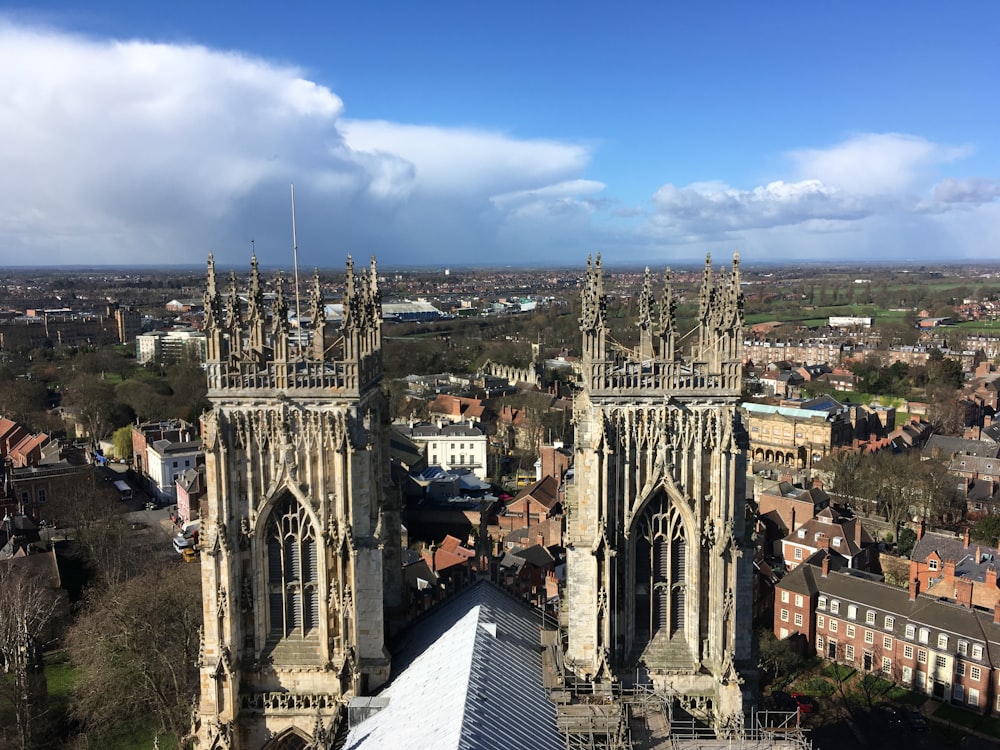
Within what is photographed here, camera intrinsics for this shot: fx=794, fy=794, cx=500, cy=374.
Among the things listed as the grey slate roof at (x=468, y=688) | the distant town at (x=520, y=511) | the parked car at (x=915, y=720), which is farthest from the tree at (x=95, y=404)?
the parked car at (x=915, y=720)

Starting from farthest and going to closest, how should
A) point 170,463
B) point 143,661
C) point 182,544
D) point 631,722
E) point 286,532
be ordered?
point 170,463, point 182,544, point 143,661, point 286,532, point 631,722

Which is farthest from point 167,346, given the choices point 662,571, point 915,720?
point 662,571

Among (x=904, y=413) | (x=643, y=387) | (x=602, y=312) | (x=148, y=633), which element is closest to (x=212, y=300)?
(x=602, y=312)

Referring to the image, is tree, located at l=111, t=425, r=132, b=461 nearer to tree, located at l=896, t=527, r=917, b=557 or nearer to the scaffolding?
tree, located at l=896, t=527, r=917, b=557

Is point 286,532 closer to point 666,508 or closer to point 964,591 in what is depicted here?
point 666,508

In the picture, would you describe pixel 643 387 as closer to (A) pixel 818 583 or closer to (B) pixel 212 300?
(B) pixel 212 300

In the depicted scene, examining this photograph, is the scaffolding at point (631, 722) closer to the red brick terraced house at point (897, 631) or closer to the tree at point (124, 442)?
the red brick terraced house at point (897, 631)

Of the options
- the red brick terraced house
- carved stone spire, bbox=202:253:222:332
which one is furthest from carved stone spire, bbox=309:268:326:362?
the red brick terraced house

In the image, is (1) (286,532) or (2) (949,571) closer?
(1) (286,532)
